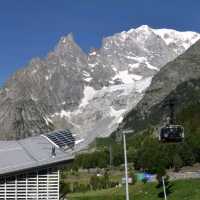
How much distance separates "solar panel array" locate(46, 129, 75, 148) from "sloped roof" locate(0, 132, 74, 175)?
1.92 ft

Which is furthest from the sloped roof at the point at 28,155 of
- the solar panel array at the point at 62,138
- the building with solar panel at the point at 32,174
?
the solar panel array at the point at 62,138

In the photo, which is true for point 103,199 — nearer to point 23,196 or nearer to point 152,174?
point 152,174

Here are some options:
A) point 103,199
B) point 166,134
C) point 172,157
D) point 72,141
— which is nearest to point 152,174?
point 172,157

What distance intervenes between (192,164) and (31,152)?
363 ft

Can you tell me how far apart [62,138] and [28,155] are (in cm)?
639

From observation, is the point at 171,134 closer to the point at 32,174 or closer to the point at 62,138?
the point at 32,174

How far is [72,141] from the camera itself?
212 ft

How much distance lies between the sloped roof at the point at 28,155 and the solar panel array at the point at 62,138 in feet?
1.92

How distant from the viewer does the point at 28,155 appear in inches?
2344

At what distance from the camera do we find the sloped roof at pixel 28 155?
56219 mm

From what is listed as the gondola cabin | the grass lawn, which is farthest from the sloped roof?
the grass lawn

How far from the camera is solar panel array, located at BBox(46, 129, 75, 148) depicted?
63.5 metres

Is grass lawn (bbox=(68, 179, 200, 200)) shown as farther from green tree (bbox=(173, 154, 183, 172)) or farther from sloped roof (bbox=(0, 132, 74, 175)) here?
sloped roof (bbox=(0, 132, 74, 175))

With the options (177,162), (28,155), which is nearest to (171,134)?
(28,155)
